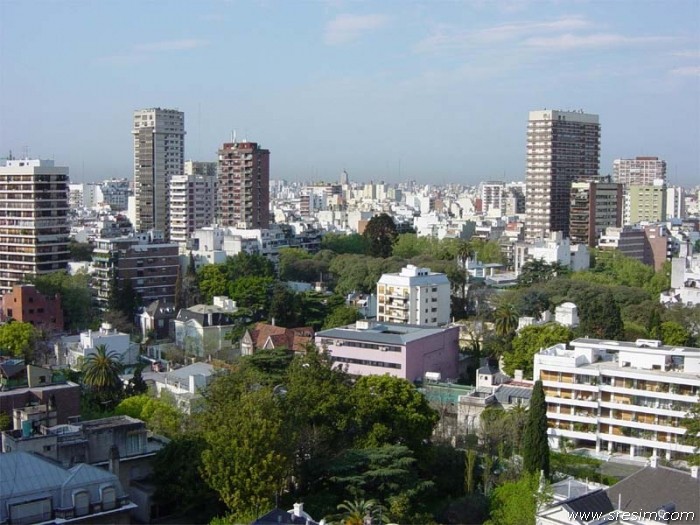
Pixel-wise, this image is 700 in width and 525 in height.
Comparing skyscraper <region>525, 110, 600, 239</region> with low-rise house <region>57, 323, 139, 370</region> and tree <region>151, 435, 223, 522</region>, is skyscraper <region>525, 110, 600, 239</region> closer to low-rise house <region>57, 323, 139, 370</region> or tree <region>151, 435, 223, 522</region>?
low-rise house <region>57, 323, 139, 370</region>

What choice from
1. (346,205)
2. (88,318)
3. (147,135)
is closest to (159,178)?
(147,135)

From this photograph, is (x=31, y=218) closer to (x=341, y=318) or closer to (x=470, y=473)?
(x=341, y=318)

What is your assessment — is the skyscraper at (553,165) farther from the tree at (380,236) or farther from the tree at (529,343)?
the tree at (529,343)

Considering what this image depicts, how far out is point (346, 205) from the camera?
8981cm

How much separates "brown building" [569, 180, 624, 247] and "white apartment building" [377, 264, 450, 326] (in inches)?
782

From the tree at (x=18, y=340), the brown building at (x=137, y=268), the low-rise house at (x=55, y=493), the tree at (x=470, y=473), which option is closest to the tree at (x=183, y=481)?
the low-rise house at (x=55, y=493)

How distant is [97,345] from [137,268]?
390 inches

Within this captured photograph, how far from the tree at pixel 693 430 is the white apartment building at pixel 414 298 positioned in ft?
40.9

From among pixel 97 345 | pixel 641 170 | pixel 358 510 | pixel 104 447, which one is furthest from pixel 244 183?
pixel 641 170

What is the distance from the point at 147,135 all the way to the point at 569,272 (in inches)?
1076

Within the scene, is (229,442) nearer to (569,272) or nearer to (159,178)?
(569,272)

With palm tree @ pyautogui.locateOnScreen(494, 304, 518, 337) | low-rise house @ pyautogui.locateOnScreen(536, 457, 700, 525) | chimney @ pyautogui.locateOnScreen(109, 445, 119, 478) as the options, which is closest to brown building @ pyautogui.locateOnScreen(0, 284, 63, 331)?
palm tree @ pyautogui.locateOnScreen(494, 304, 518, 337)

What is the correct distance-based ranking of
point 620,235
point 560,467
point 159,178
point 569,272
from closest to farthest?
point 560,467
point 569,272
point 620,235
point 159,178

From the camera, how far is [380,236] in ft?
153
